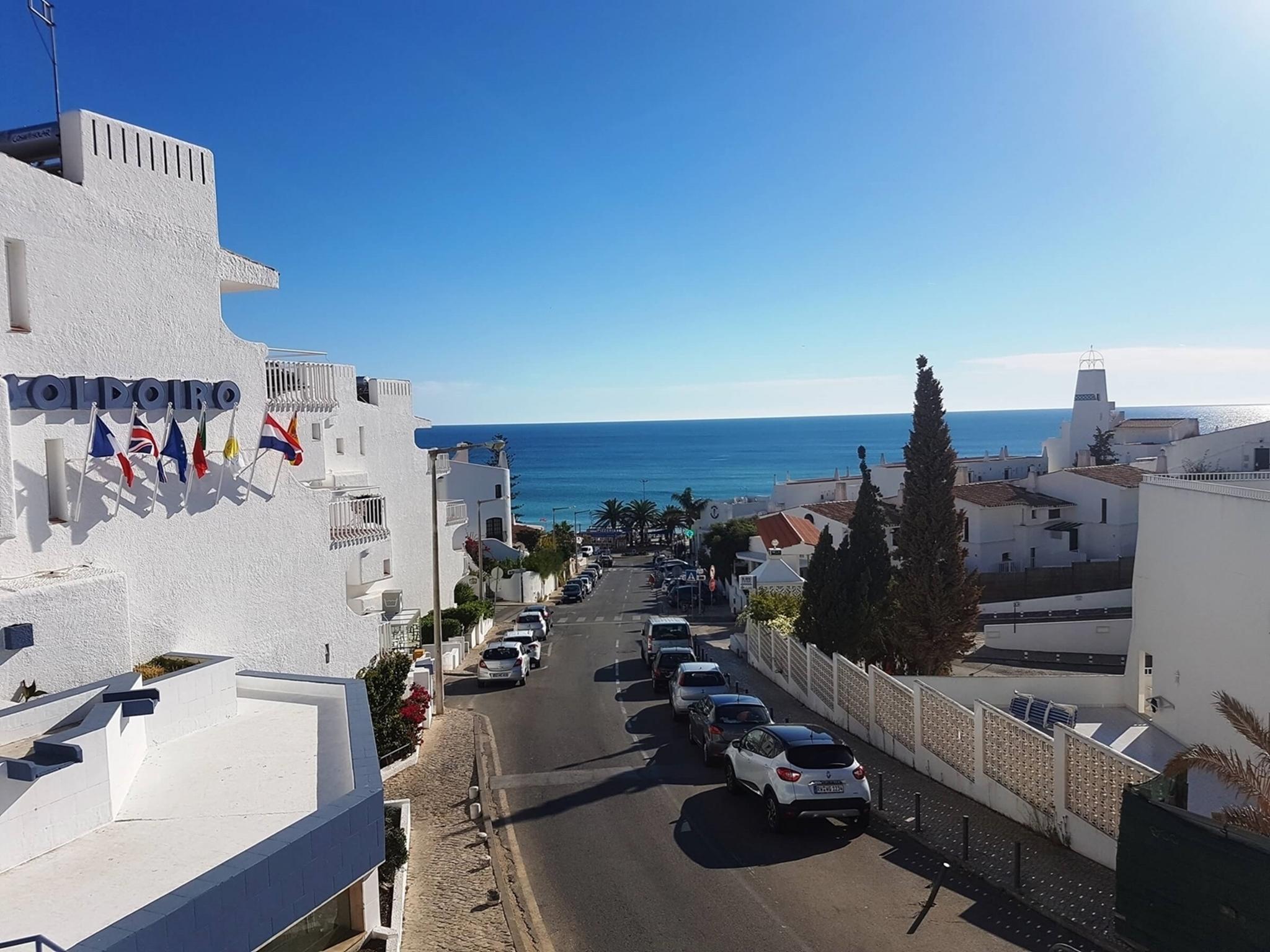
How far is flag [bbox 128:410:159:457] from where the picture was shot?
11961 millimetres

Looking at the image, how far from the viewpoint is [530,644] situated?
3120cm

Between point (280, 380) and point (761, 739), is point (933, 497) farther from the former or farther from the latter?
point (280, 380)

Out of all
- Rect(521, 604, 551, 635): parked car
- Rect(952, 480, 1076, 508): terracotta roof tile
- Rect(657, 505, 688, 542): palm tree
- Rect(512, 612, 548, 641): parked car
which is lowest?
Rect(657, 505, 688, 542): palm tree

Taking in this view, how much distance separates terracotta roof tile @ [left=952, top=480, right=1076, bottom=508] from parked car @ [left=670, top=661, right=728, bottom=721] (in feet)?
93.6

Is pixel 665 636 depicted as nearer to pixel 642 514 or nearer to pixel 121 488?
pixel 121 488

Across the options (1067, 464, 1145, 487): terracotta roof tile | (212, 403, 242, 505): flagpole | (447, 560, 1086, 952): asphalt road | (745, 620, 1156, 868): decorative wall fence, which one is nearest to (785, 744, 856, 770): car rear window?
(447, 560, 1086, 952): asphalt road

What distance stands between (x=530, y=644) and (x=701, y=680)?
11292mm

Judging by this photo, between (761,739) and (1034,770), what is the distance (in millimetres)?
3947

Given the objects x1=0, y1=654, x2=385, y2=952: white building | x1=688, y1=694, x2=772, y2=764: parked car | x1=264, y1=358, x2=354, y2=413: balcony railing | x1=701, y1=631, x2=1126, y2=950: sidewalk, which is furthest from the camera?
x1=264, y1=358, x2=354, y2=413: balcony railing

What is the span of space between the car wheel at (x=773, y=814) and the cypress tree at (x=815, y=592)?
10.2m

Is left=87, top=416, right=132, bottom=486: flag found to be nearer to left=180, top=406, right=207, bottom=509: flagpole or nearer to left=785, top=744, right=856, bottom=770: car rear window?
left=180, top=406, right=207, bottom=509: flagpole

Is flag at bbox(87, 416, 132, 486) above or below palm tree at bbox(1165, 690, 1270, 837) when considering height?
above

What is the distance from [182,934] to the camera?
18.6 ft

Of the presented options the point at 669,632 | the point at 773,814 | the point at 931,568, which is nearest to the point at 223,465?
the point at 773,814
